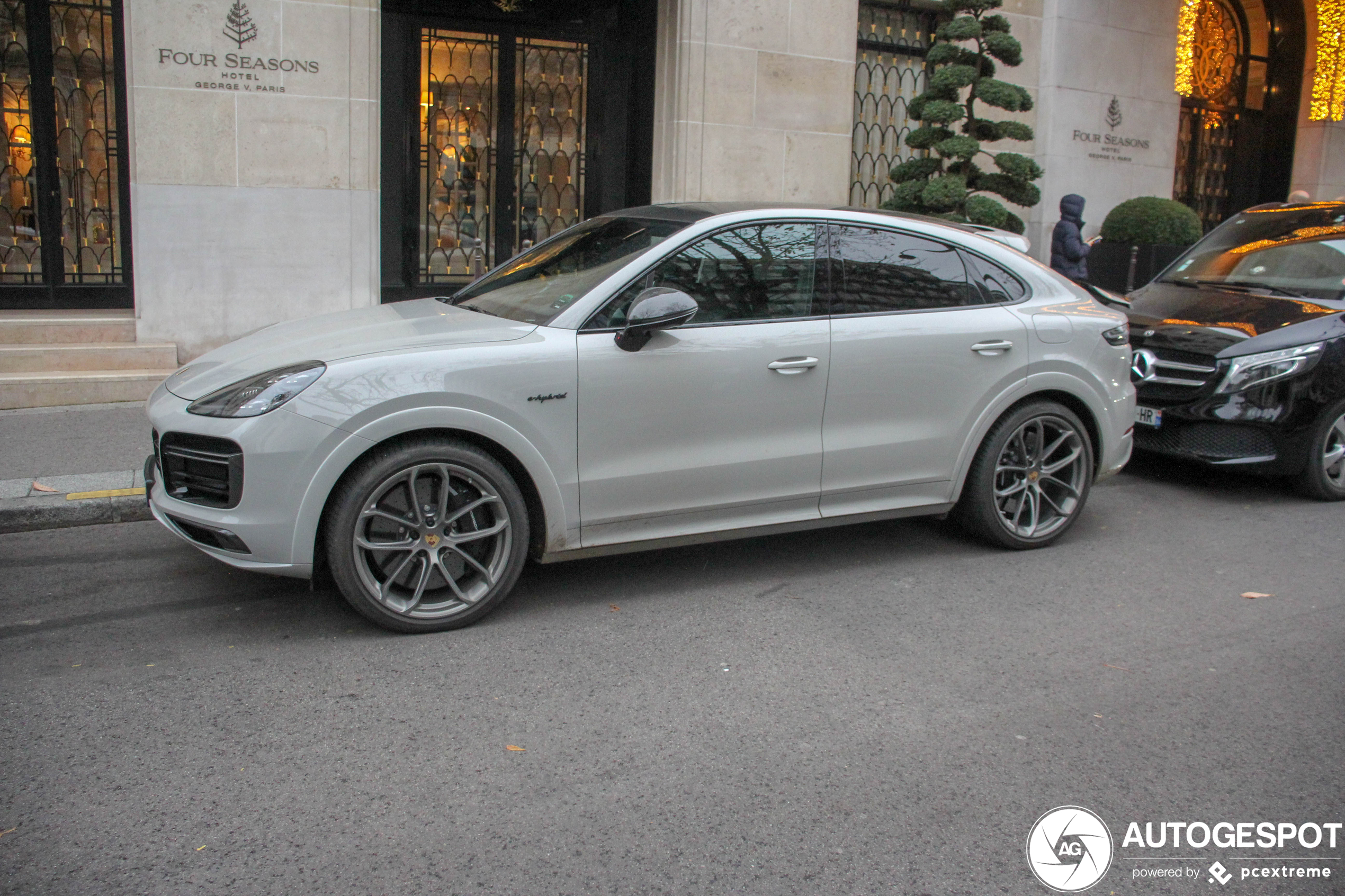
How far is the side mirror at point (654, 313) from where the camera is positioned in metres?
4.59

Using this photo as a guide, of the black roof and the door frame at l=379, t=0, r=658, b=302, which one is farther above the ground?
the door frame at l=379, t=0, r=658, b=302

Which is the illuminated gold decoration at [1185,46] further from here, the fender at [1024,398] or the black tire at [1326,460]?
the fender at [1024,398]

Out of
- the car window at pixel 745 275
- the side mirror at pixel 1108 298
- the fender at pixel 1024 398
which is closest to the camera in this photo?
the car window at pixel 745 275

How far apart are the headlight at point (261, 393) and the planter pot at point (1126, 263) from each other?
11962 mm

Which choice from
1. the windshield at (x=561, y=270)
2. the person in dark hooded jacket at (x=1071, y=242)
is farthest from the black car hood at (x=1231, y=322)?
the windshield at (x=561, y=270)

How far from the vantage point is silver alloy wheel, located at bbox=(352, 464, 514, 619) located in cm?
442

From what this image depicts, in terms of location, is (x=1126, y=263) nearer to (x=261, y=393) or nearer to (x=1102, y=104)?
(x=1102, y=104)

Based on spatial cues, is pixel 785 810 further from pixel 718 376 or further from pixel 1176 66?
pixel 1176 66

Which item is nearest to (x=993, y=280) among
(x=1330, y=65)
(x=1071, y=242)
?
(x=1071, y=242)

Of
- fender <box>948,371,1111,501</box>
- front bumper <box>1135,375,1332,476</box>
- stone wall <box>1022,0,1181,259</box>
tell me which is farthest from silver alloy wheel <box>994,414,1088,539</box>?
stone wall <box>1022,0,1181,259</box>

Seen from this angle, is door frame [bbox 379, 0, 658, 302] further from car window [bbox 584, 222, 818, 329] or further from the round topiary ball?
car window [bbox 584, 222, 818, 329]

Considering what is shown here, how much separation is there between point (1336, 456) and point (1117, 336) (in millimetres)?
2419

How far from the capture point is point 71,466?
684 centimetres

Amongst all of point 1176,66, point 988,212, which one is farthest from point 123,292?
point 1176,66
